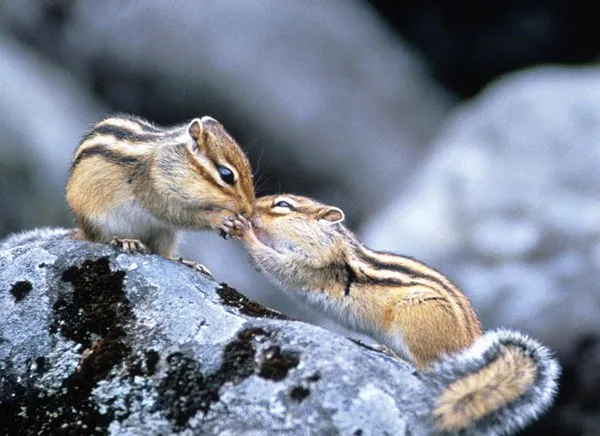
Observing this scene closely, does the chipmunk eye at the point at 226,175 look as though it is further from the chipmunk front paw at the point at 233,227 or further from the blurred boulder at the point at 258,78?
the blurred boulder at the point at 258,78

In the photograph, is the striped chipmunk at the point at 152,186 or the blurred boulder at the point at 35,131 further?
the blurred boulder at the point at 35,131

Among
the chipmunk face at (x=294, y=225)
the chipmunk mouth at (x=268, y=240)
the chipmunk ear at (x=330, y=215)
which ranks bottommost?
the chipmunk mouth at (x=268, y=240)

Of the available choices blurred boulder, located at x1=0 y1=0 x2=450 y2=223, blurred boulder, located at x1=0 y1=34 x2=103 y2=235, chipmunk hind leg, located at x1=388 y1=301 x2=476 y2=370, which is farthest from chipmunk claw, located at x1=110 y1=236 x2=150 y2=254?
blurred boulder, located at x1=0 y1=0 x2=450 y2=223

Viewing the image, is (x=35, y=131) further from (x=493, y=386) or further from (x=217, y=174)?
(x=493, y=386)

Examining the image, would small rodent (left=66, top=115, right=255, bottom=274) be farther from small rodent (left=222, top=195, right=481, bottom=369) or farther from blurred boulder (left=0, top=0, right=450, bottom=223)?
blurred boulder (left=0, top=0, right=450, bottom=223)

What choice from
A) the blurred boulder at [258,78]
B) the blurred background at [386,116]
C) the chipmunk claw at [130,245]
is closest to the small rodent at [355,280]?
the chipmunk claw at [130,245]

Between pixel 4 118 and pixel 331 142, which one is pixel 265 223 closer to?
pixel 4 118
